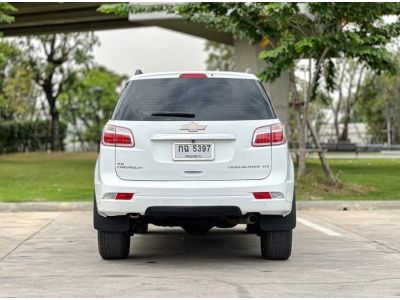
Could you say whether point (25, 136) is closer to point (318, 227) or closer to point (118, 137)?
point (318, 227)

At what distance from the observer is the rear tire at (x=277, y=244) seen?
285 inches

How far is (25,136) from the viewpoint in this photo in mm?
48656

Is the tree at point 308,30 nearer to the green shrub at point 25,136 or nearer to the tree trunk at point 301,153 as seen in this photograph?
the tree trunk at point 301,153

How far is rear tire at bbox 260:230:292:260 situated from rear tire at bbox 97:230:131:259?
56.4 inches

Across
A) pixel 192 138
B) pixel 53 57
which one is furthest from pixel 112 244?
pixel 53 57

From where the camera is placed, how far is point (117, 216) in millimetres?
6965

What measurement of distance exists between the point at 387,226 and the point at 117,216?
508cm

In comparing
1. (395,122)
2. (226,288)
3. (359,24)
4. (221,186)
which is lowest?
(395,122)

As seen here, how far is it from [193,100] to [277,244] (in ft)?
5.59

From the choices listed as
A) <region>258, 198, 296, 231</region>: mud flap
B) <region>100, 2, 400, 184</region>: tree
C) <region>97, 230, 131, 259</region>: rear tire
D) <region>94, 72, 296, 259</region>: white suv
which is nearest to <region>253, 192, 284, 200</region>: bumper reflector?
<region>94, 72, 296, 259</region>: white suv

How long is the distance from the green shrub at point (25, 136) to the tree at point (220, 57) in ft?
48.6

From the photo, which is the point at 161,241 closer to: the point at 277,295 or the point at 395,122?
the point at 277,295

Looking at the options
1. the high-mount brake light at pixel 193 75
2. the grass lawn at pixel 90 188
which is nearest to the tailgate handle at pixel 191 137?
the high-mount brake light at pixel 193 75

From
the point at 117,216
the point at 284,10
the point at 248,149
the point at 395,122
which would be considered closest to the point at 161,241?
the point at 117,216
